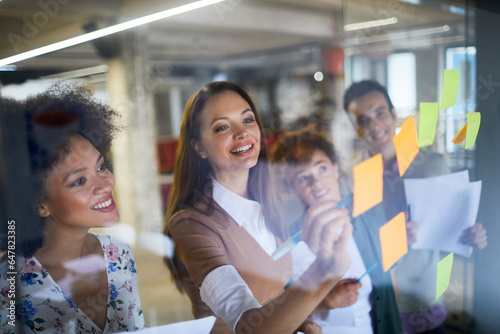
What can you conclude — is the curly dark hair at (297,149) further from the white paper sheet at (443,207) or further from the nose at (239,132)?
the white paper sheet at (443,207)

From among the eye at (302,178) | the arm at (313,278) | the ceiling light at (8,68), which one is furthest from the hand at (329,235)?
the ceiling light at (8,68)

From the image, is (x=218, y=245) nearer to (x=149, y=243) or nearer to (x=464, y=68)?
(x=149, y=243)

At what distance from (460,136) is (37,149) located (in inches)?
69.3

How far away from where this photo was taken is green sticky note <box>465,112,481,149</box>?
1.86 metres

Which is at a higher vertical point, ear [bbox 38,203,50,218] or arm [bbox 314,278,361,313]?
ear [bbox 38,203,50,218]

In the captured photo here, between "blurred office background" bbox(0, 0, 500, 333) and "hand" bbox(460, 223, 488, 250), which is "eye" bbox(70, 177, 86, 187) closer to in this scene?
"blurred office background" bbox(0, 0, 500, 333)

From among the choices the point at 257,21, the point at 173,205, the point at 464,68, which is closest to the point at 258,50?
the point at 257,21

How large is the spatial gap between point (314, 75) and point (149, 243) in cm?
Result: 367

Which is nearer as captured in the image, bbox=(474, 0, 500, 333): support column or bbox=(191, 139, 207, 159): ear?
bbox=(191, 139, 207, 159): ear

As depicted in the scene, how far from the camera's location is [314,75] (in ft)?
14.6

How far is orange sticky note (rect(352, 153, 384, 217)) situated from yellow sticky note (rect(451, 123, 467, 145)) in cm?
48

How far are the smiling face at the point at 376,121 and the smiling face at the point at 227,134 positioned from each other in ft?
1.99

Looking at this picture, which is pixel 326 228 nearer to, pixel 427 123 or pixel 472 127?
pixel 427 123

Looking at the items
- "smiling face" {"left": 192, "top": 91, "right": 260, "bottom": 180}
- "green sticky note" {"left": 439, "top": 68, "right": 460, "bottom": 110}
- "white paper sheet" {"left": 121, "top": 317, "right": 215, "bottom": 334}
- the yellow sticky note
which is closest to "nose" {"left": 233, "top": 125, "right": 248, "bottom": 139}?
"smiling face" {"left": 192, "top": 91, "right": 260, "bottom": 180}
